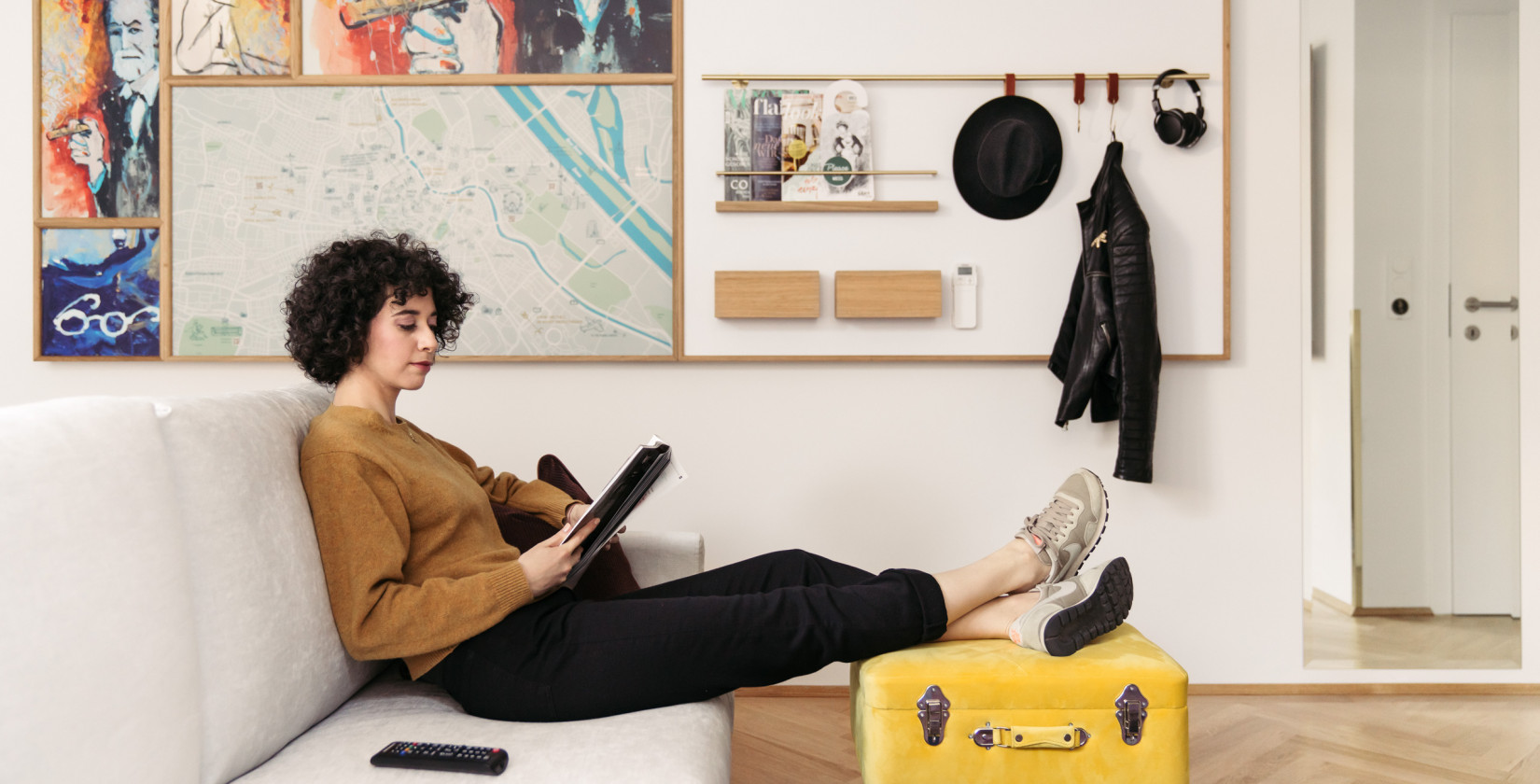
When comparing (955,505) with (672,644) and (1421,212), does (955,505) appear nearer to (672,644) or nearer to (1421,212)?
(672,644)

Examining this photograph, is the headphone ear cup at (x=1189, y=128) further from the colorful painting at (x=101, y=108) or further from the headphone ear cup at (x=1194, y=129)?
the colorful painting at (x=101, y=108)

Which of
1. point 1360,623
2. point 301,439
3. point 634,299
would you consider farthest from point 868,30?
point 1360,623

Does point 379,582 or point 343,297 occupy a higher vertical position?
point 343,297

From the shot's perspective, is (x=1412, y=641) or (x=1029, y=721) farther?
(x=1412, y=641)

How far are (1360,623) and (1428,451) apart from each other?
0.54m

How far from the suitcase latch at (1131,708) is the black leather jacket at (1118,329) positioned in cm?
106

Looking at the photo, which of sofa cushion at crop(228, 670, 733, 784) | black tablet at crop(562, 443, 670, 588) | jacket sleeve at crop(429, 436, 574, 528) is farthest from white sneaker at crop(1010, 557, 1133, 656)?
jacket sleeve at crop(429, 436, 574, 528)

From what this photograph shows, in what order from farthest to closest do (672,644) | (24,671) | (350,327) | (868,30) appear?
(868,30), (350,327), (672,644), (24,671)

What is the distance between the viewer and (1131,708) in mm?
1359

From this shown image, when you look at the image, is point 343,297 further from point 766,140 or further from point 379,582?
point 766,140

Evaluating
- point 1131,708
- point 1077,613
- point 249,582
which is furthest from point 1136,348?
point 249,582

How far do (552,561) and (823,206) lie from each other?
1374 mm

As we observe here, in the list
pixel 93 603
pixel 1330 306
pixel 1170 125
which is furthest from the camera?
pixel 1330 306

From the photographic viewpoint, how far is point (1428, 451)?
102 inches
